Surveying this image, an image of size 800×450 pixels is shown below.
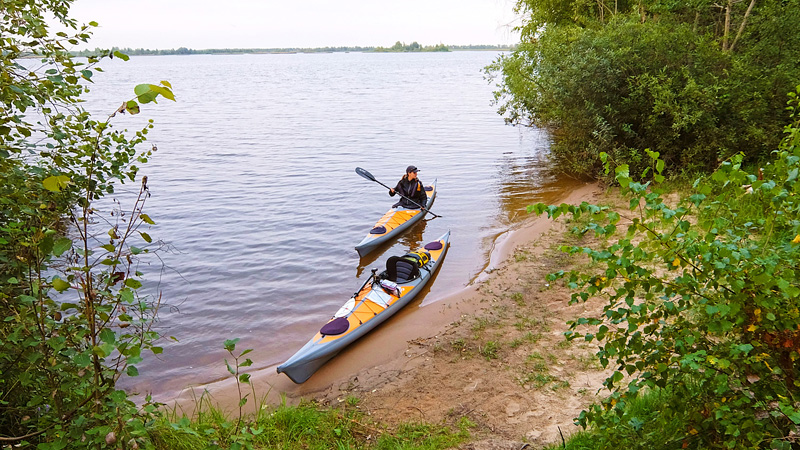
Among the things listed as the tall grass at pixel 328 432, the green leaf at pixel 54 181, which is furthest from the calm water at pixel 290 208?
the green leaf at pixel 54 181

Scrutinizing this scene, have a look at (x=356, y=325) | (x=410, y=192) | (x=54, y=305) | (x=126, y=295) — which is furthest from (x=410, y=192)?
(x=126, y=295)

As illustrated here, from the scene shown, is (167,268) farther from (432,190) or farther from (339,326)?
(432,190)

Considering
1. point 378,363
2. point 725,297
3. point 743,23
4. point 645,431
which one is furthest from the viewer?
point 743,23

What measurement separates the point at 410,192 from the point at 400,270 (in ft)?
13.2

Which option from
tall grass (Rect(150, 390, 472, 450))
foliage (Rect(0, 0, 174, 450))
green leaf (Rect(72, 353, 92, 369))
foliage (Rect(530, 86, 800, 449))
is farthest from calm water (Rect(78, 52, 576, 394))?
foliage (Rect(530, 86, 800, 449))

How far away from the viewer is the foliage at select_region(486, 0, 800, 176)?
34.1 ft

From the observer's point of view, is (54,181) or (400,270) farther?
(400,270)

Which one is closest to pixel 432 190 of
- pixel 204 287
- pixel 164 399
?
pixel 204 287

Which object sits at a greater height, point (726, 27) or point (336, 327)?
point (726, 27)

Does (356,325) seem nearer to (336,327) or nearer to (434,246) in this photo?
(336,327)

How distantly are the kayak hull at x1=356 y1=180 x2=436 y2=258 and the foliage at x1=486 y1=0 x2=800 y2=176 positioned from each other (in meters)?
4.44

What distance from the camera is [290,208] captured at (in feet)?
45.1

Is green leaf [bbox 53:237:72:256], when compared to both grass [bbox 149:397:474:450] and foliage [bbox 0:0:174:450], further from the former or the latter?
grass [bbox 149:397:474:450]

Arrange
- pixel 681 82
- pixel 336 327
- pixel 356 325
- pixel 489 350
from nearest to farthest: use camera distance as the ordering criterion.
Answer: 1. pixel 489 350
2. pixel 336 327
3. pixel 356 325
4. pixel 681 82
